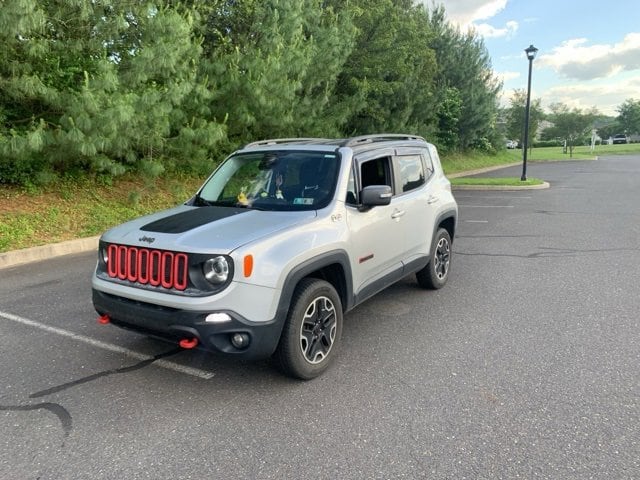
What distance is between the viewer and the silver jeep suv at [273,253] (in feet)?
10.1

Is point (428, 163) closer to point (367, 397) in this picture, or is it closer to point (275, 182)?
point (275, 182)

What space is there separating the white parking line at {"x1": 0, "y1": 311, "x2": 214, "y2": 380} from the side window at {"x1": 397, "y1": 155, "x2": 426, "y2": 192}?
2642mm

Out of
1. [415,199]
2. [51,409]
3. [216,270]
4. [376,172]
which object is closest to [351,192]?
[376,172]

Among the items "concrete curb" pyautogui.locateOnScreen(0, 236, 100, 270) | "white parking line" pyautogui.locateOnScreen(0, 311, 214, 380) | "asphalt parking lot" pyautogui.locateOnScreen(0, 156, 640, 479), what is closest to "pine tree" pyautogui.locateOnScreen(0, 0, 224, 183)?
"concrete curb" pyautogui.locateOnScreen(0, 236, 100, 270)

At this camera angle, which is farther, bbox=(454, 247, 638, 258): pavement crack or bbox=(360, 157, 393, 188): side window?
bbox=(454, 247, 638, 258): pavement crack

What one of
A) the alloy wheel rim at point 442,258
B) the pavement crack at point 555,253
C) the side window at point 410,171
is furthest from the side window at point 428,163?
the pavement crack at point 555,253

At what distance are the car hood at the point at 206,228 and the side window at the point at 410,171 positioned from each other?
156cm

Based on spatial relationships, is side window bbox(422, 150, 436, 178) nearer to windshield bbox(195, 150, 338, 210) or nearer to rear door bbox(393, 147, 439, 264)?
rear door bbox(393, 147, 439, 264)

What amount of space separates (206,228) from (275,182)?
1.01 m

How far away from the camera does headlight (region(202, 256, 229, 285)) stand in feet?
9.99

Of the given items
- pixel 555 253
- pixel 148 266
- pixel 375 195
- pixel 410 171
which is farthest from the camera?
pixel 555 253

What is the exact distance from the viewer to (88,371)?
372 centimetres

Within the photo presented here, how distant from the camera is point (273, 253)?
10.4 feet

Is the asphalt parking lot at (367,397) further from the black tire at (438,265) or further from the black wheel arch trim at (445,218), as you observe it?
the black wheel arch trim at (445,218)
